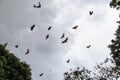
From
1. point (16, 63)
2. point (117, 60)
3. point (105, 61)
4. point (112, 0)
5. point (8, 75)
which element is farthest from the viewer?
point (16, 63)

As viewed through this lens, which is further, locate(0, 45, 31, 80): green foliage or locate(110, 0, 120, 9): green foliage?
locate(0, 45, 31, 80): green foliage

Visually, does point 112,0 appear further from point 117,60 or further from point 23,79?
point 23,79

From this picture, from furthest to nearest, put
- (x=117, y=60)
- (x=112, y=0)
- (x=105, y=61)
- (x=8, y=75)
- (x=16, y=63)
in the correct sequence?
1. (x=16, y=63)
2. (x=8, y=75)
3. (x=105, y=61)
4. (x=117, y=60)
5. (x=112, y=0)

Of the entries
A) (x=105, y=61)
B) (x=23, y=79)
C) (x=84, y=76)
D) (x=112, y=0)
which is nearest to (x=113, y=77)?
(x=105, y=61)

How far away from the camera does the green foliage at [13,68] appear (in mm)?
59366

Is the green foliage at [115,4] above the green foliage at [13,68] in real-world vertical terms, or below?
below

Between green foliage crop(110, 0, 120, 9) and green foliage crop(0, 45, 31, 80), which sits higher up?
green foliage crop(0, 45, 31, 80)

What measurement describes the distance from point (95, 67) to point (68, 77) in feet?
20.4

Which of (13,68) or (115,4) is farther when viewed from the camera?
(13,68)

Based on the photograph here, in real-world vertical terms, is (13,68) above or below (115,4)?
above

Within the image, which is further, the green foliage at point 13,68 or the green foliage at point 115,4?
the green foliage at point 13,68

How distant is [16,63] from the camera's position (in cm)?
6316

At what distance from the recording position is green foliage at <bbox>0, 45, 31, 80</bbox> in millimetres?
59366

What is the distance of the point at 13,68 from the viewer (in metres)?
61.7
